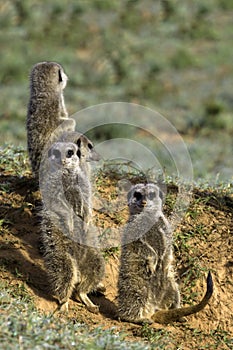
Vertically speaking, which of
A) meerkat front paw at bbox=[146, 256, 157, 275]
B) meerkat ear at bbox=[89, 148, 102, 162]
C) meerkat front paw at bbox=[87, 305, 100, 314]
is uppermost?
meerkat ear at bbox=[89, 148, 102, 162]

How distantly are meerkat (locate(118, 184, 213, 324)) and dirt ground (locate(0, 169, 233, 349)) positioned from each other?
11 centimetres

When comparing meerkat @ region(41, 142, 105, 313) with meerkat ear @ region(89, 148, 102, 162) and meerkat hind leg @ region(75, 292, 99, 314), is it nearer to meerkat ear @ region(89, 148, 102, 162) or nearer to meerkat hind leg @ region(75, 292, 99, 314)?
meerkat hind leg @ region(75, 292, 99, 314)

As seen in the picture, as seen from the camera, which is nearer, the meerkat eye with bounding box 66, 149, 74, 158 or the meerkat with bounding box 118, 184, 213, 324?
the meerkat with bounding box 118, 184, 213, 324

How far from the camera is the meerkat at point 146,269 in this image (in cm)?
542

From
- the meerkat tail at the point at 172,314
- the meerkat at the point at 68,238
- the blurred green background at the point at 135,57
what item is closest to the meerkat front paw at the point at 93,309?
the meerkat at the point at 68,238

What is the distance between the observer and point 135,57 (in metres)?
22.0

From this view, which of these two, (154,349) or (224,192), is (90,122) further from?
(154,349)

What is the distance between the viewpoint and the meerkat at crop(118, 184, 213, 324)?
17.8ft

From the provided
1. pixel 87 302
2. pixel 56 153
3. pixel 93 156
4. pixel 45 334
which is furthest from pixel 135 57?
pixel 45 334

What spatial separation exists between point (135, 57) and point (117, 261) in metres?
16.3

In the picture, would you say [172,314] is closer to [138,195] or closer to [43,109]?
[138,195]

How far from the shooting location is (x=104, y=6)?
25.6 meters

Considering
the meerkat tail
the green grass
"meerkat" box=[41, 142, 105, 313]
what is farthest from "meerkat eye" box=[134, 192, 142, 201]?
the green grass

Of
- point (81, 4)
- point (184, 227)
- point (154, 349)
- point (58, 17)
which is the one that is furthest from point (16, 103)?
point (154, 349)
